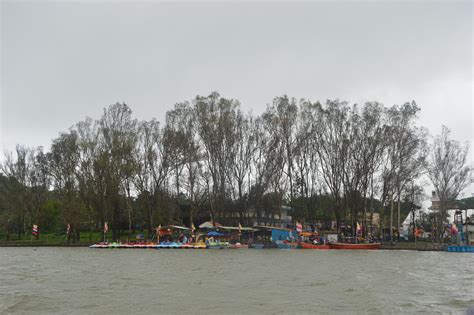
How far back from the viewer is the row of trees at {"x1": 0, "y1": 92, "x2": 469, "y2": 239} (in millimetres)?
58594

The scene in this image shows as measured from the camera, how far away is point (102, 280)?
68.1ft

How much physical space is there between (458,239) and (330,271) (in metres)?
41.9

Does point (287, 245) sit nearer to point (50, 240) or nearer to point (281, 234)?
point (281, 234)

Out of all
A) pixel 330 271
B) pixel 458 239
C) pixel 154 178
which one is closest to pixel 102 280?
pixel 330 271

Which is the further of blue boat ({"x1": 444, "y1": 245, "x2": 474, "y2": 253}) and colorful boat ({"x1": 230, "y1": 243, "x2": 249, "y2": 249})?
colorful boat ({"x1": 230, "y1": 243, "x2": 249, "y2": 249})

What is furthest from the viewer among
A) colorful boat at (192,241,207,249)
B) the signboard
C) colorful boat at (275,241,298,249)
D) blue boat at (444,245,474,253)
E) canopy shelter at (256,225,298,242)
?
canopy shelter at (256,225,298,242)

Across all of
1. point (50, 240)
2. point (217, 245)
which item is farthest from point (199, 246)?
point (50, 240)

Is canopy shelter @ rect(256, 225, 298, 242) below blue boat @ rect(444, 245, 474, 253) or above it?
above

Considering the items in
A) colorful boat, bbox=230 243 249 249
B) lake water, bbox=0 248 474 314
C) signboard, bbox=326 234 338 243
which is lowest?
colorful boat, bbox=230 243 249 249

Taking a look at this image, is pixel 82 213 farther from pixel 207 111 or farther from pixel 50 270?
pixel 50 270

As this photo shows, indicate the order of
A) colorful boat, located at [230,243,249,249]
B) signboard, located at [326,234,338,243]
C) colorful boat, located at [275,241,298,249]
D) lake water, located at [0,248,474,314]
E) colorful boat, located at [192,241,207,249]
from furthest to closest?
signboard, located at [326,234,338,243], colorful boat, located at [230,243,249,249], colorful boat, located at [275,241,298,249], colorful boat, located at [192,241,207,249], lake water, located at [0,248,474,314]

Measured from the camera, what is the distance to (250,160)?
64.7m

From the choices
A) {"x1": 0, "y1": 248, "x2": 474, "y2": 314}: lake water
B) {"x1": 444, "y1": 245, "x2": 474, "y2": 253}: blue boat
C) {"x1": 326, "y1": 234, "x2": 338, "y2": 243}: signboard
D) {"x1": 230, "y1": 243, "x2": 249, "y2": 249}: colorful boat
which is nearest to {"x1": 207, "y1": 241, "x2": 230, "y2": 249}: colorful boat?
{"x1": 230, "y1": 243, "x2": 249, "y2": 249}: colorful boat

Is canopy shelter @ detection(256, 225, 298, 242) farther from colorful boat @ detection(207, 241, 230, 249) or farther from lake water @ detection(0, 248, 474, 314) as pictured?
lake water @ detection(0, 248, 474, 314)
